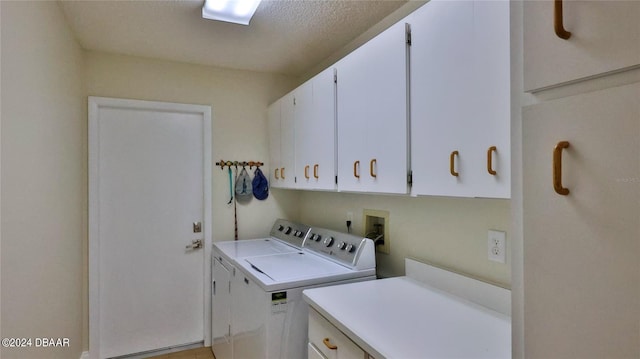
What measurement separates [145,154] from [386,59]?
2154 millimetres

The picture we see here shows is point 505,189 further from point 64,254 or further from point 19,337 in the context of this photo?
point 64,254

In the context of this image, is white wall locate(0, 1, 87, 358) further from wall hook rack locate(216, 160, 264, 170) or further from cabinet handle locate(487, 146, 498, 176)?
cabinet handle locate(487, 146, 498, 176)

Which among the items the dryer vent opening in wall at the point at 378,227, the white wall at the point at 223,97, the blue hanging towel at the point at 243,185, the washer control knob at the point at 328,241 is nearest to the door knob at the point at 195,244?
the white wall at the point at 223,97

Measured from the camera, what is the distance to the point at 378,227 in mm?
2264

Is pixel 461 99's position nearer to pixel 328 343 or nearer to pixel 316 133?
pixel 328 343

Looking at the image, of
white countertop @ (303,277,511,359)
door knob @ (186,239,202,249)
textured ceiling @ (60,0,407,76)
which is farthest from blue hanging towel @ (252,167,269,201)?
white countertop @ (303,277,511,359)

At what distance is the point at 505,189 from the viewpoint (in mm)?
1083

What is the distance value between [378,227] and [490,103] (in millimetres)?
1271

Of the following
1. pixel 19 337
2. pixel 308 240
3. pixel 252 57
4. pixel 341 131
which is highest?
pixel 252 57

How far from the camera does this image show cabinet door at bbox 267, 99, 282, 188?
9.77 feet
